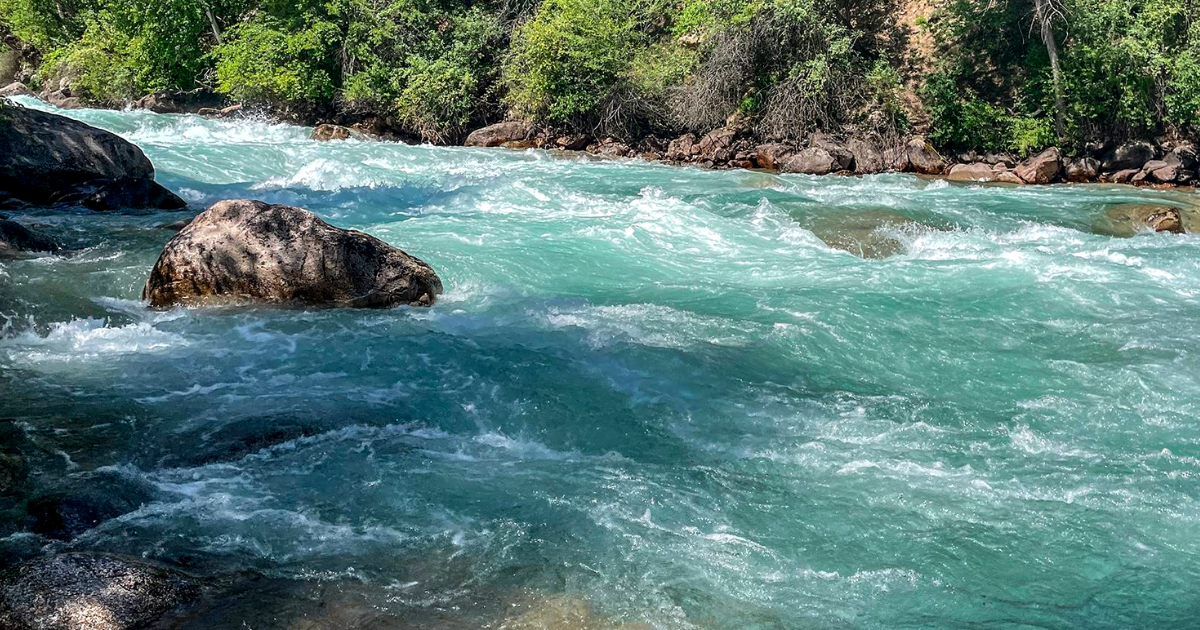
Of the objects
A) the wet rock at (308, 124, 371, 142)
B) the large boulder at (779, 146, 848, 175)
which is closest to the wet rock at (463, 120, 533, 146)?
the wet rock at (308, 124, 371, 142)

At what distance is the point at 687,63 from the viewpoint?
23891 mm

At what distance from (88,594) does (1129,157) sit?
65.6ft

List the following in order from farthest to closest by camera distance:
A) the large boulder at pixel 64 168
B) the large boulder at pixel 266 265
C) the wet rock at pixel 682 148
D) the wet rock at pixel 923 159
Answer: the wet rock at pixel 682 148 → the wet rock at pixel 923 159 → the large boulder at pixel 64 168 → the large boulder at pixel 266 265

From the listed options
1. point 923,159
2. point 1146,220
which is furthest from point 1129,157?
point 1146,220

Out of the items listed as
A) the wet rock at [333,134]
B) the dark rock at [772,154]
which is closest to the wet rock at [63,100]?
the wet rock at [333,134]

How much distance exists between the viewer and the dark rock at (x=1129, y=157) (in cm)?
1922

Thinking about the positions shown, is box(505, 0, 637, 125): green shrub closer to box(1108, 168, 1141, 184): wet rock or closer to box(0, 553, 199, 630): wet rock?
box(1108, 168, 1141, 184): wet rock

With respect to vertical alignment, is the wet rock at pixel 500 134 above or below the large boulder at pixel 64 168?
below

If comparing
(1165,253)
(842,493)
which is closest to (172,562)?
(842,493)

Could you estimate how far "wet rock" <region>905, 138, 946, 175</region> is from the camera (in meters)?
20.1

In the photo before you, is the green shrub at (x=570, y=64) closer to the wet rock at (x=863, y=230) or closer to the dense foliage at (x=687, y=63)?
the dense foliage at (x=687, y=63)

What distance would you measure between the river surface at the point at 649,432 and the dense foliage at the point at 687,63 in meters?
9.20

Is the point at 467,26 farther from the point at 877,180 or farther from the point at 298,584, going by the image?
the point at 298,584

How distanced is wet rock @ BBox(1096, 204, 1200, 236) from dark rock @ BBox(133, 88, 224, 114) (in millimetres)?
23241
